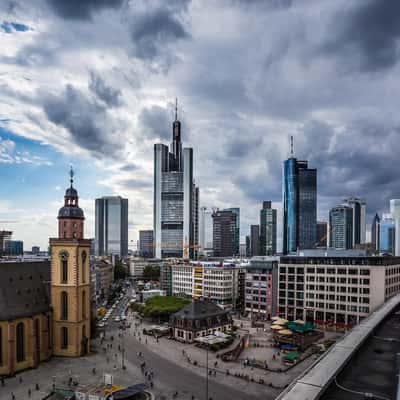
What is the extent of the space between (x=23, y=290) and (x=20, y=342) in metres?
9.47

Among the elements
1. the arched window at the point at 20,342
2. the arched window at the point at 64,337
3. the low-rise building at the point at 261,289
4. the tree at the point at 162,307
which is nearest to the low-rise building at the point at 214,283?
the low-rise building at the point at 261,289

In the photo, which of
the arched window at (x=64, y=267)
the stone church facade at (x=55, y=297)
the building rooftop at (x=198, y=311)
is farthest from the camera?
the building rooftop at (x=198, y=311)

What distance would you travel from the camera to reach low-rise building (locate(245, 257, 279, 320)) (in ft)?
361

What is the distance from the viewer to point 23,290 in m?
67.9

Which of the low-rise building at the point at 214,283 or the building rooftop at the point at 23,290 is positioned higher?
the building rooftop at the point at 23,290

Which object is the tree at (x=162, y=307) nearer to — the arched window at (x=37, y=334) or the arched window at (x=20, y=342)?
the arched window at (x=37, y=334)

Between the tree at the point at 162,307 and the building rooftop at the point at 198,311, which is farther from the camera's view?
the tree at the point at 162,307

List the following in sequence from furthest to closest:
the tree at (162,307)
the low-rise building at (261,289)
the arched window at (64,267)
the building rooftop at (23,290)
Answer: the low-rise building at (261,289) < the tree at (162,307) < the arched window at (64,267) < the building rooftop at (23,290)

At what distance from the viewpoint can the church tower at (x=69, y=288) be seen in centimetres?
6944

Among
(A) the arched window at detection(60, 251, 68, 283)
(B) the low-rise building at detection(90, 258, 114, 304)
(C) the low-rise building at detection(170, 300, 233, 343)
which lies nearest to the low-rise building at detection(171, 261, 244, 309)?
(B) the low-rise building at detection(90, 258, 114, 304)

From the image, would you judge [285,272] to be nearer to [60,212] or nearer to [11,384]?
[60,212]

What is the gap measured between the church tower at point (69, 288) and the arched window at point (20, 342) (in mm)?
7311

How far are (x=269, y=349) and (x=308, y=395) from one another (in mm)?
53358

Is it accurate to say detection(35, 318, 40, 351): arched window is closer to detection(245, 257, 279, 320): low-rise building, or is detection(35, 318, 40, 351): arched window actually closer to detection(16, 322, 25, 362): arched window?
detection(16, 322, 25, 362): arched window
